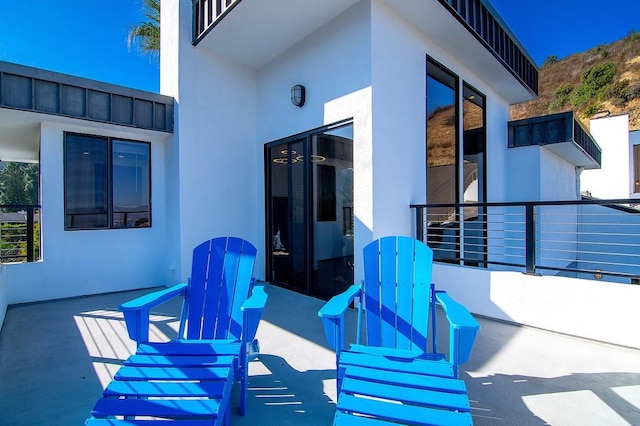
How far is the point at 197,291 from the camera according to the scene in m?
2.51

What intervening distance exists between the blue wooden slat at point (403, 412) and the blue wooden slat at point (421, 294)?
0.71m

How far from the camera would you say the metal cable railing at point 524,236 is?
11.0 ft

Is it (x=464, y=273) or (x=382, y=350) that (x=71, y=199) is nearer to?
(x=382, y=350)

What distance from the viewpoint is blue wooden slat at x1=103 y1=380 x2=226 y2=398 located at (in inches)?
60.2

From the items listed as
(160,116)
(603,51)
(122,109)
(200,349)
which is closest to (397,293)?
(200,349)

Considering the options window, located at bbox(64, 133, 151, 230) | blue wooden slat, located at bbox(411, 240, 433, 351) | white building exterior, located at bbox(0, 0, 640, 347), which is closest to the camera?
blue wooden slat, located at bbox(411, 240, 433, 351)

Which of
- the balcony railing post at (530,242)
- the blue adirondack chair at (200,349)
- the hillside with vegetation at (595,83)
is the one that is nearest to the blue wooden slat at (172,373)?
the blue adirondack chair at (200,349)

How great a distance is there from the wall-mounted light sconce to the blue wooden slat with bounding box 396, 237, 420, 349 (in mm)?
2944

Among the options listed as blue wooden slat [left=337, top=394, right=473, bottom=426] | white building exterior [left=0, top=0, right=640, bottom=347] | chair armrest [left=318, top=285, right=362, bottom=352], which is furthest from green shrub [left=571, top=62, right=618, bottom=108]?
blue wooden slat [left=337, top=394, right=473, bottom=426]

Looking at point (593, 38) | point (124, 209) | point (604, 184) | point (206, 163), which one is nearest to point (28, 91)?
point (124, 209)

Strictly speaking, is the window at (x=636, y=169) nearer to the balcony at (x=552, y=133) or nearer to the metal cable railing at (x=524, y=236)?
the metal cable railing at (x=524, y=236)

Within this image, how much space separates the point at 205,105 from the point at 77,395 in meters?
4.10

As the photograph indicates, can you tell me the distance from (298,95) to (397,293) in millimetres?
3335

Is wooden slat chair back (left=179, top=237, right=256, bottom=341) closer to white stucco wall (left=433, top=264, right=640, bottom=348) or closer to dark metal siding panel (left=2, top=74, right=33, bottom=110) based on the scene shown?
white stucco wall (left=433, top=264, right=640, bottom=348)
